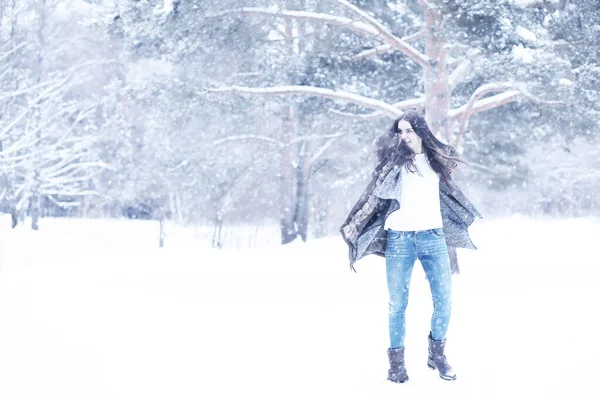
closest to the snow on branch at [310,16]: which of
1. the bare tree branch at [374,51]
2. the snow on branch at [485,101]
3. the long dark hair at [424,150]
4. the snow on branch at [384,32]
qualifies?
the snow on branch at [384,32]

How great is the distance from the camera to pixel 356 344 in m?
5.65

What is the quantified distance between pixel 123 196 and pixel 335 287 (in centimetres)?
1917

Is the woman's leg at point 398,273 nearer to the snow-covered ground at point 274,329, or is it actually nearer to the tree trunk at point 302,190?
the snow-covered ground at point 274,329

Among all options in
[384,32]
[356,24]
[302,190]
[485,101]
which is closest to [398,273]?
[384,32]

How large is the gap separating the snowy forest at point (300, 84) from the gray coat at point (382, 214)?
1.98 m

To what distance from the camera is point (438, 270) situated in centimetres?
426

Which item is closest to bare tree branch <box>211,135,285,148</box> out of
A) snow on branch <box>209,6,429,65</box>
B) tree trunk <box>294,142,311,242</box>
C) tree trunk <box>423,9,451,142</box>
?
tree trunk <box>294,142,311,242</box>

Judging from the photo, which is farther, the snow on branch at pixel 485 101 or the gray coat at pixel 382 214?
the snow on branch at pixel 485 101

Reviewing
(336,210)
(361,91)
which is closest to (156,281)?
(361,91)

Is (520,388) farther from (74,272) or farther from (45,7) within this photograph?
(45,7)

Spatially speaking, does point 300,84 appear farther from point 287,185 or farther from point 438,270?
point 438,270

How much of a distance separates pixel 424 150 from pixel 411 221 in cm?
51

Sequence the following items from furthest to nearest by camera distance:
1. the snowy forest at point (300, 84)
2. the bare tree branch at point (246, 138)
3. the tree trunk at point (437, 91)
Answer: the bare tree branch at point (246, 138) < the tree trunk at point (437, 91) < the snowy forest at point (300, 84)

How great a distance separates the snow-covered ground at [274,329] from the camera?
434 cm
